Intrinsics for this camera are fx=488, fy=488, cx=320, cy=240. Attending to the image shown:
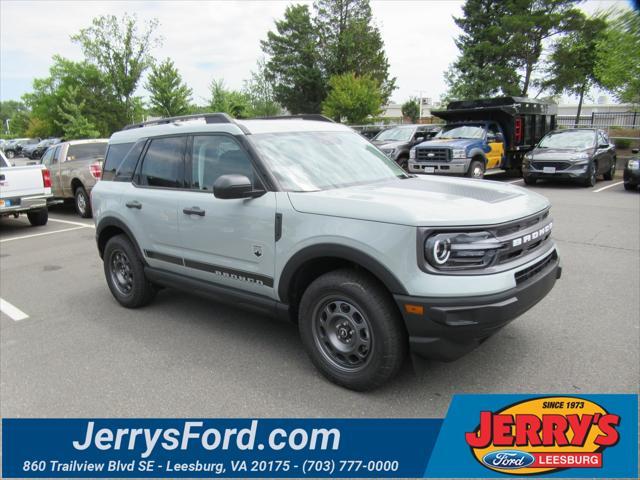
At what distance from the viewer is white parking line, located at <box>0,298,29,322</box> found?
5.12 metres

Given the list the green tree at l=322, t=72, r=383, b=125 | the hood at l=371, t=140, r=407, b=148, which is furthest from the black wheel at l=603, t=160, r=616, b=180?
the green tree at l=322, t=72, r=383, b=125

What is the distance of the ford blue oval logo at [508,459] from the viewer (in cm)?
262

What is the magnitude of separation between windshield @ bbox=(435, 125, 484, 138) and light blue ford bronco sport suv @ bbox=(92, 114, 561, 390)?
11.0 meters

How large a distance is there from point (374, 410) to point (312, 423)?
0.41 metres

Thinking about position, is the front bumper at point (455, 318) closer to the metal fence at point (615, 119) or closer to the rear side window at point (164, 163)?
the rear side window at point (164, 163)

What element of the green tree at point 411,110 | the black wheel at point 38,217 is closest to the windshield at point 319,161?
the black wheel at point 38,217

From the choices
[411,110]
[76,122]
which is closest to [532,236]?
[76,122]

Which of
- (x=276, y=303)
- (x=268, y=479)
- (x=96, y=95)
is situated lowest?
(x=268, y=479)

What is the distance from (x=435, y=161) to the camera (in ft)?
44.8

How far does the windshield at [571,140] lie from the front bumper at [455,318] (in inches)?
514

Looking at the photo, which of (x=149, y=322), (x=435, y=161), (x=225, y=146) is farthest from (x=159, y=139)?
(x=435, y=161)

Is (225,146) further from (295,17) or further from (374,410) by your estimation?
(295,17)

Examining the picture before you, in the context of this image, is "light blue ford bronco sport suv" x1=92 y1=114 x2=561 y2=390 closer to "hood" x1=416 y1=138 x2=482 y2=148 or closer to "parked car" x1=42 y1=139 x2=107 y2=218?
"parked car" x1=42 y1=139 x2=107 y2=218

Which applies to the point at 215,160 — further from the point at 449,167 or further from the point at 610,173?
the point at 610,173
